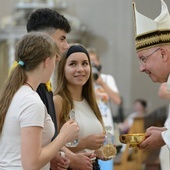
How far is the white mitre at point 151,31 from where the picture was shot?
362 cm

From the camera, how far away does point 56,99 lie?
3939 millimetres

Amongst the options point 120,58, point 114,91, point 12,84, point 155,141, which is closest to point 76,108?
point 155,141

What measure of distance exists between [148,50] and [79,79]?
0.64 metres

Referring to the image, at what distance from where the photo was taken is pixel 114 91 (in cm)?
657

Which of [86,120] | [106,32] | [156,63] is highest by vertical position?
[106,32]

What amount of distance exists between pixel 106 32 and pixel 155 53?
8.66 metres

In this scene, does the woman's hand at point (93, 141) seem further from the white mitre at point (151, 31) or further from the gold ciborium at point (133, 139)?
the white mitre at point (151, 31)

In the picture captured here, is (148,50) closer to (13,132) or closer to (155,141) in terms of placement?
(155,141)

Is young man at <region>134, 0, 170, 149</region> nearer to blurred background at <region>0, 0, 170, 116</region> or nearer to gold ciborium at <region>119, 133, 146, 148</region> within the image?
gold ciborium at <region>119, 133, 146, 148</region>

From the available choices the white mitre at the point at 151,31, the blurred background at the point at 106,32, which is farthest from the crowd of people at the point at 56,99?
the blurred background at the point at 106,32

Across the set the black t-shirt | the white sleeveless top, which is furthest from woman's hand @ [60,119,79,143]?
the white sleeveless top

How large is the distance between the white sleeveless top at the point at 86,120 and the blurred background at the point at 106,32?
24.3 feet

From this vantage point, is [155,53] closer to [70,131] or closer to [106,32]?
[70,131]

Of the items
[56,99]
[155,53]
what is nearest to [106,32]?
[56,99]
